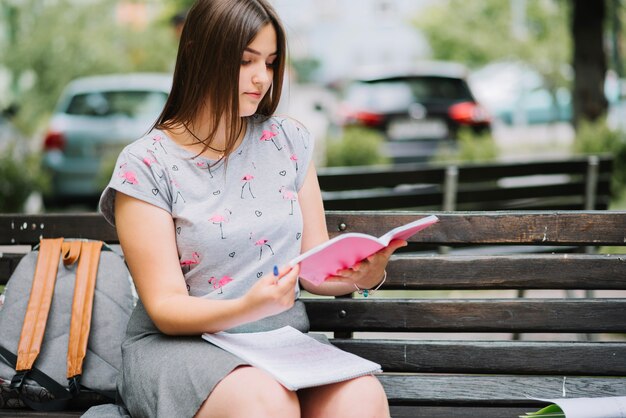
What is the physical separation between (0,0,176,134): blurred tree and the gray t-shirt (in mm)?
18255

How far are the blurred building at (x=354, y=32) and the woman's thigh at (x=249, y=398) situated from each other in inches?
1798

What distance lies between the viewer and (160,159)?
8.47ft

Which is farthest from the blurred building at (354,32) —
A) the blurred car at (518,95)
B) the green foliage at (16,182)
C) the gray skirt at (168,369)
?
the gray skirt at (168,369)

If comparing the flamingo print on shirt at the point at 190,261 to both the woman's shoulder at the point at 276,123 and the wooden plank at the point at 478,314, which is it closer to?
the woman's shoulder at the point at 276,123

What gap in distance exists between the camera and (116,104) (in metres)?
10.2

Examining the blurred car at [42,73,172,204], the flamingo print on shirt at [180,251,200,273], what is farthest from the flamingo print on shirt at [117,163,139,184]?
the blurred car at [42,73,172,204]

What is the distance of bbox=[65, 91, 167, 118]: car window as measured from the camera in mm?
10234

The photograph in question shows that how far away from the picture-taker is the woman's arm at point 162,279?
2.36m

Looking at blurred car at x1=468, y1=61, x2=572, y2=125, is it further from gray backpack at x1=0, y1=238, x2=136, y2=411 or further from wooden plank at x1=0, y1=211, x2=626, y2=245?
gray backpack at x1=0, y1=238, x2=136, y2=411

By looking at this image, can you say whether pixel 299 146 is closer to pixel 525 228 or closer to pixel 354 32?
pixel 525 228

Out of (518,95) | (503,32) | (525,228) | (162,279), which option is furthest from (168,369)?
(503,32)

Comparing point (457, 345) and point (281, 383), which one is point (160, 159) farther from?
point (457, 345)

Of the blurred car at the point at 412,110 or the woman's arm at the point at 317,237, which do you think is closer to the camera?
the woman's arm at the point at 317,237

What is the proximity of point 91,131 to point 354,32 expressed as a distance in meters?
41.2
